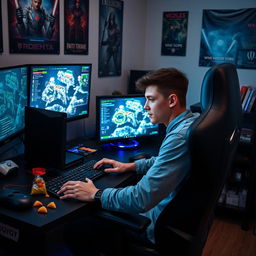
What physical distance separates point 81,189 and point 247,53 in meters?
2.25

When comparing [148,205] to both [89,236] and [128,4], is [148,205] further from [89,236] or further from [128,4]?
[128,4]

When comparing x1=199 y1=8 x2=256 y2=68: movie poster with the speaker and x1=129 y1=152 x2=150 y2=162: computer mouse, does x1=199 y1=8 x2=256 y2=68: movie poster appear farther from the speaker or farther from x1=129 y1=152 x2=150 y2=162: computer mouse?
x1=129 y1=152 x2=150 y2=162: computer mouse

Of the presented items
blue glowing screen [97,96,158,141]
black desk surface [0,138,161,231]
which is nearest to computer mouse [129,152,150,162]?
black desk surface [0,138,161,231]

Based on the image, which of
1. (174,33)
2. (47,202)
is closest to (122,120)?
(47,202)

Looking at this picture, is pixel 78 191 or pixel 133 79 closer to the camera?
pixel 78 191

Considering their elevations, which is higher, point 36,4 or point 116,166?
point 36,4

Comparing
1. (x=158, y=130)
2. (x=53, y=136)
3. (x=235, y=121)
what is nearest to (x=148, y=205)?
(x=235, y=121)

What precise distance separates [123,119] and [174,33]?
1337mm

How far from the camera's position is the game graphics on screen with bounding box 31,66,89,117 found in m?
2.04

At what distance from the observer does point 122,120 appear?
2516 millimetres

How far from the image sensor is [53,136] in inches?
71.5

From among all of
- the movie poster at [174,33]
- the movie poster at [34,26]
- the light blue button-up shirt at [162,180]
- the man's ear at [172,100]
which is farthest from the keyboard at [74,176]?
the movie poster at [174,33]

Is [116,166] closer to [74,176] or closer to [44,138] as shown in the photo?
[74,176]

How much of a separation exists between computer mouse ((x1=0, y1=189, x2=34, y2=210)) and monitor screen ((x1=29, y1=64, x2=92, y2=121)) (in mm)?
699
